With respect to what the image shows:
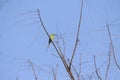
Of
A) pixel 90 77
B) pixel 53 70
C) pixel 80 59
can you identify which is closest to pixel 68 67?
pixel 80 59

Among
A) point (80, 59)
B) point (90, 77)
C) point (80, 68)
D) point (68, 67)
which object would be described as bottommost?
point (90, 77)

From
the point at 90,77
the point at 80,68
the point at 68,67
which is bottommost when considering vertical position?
the point at 90,77

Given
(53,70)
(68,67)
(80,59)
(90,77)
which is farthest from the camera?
(90,77)


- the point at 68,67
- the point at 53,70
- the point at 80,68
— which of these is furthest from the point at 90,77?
the point at 68,67

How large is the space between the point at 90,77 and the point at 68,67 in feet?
7.36

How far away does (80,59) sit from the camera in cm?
321

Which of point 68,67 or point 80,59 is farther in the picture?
point 80,59

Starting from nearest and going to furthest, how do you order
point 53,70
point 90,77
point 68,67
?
1. point 68,67
2. point 53,70
3. point 90,77

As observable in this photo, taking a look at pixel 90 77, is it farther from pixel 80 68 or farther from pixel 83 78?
pixel 80 68

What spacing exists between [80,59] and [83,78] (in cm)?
55

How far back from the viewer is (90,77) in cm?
384

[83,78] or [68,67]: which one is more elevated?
[68,67]

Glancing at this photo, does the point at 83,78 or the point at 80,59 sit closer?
the point at 80,59

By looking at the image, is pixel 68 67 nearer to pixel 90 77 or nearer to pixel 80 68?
pixel 80 68
